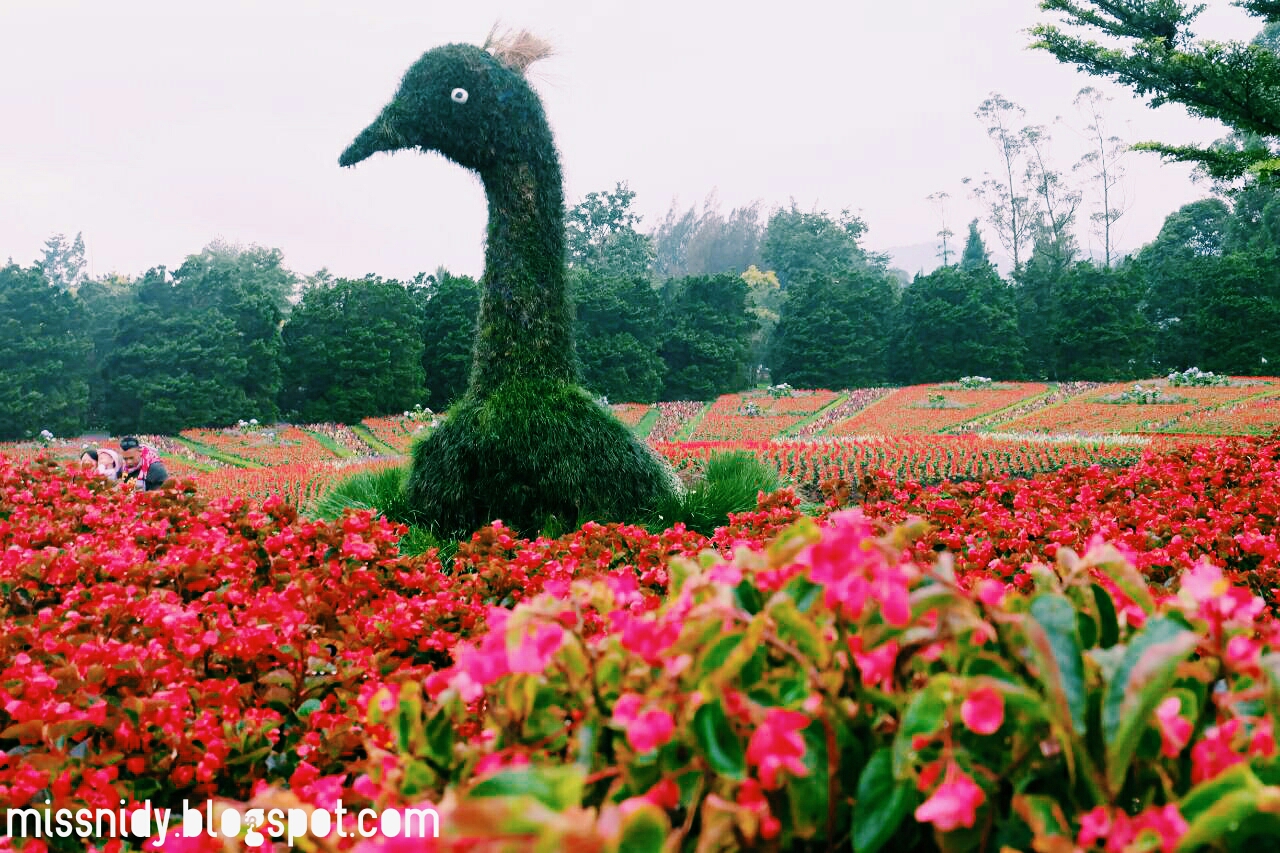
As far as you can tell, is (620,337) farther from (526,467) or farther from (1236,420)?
(526,467)

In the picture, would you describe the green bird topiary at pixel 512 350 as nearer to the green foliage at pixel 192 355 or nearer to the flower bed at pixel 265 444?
the flower bed at pixel 265 444

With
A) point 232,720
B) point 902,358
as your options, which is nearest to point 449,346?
point 902,358

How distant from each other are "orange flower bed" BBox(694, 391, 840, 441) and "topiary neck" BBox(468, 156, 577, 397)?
30.7 ft

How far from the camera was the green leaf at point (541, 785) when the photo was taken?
1.93ft

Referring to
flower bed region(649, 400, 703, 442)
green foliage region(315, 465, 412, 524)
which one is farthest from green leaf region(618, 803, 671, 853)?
flower bed region(649, 400, 703, 442)

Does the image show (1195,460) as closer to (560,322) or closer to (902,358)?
(560,322)

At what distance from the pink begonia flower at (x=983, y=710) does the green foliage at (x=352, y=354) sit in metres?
19.7

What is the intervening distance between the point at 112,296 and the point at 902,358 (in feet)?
74.7

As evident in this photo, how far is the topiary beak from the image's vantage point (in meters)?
4.55

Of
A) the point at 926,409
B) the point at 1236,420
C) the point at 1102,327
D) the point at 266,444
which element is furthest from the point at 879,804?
the point at 1102,327

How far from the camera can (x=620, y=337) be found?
21953 millimetres

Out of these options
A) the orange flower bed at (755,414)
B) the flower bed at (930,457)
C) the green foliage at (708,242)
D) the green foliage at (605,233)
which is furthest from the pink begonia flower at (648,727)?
the green foliage at (708,242)

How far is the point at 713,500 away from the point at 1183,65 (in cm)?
603

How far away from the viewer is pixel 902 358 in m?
24.2
